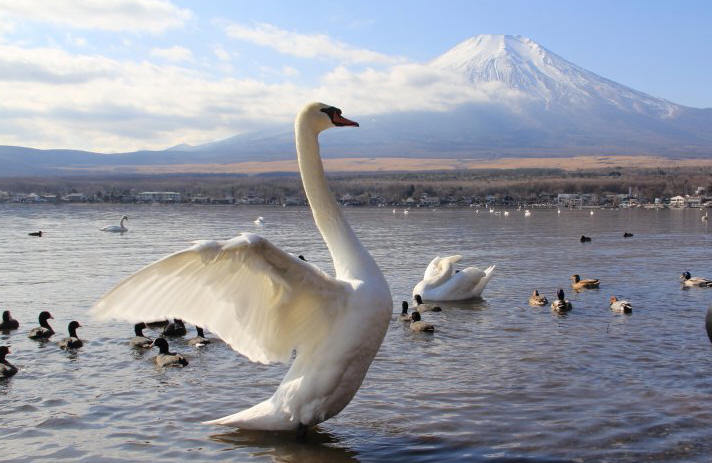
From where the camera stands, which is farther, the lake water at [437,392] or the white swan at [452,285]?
the white swan at [452,285]

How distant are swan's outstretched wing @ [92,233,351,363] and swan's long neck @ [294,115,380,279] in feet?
0.94

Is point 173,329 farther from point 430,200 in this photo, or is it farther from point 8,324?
point 430,200

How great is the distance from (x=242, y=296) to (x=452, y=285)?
12.0 meters

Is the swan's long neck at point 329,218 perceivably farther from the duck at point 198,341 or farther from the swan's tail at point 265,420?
the duck at point 198,341

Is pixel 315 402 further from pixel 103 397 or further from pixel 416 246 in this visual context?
pixel 416 246

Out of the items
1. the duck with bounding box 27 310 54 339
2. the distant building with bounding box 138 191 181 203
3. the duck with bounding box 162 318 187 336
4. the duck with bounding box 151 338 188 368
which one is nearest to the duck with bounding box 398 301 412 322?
the duck with bounding box 162 318 187 336

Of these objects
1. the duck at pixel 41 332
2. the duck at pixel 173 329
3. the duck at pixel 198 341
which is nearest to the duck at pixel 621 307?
the duck at pixel 198 341

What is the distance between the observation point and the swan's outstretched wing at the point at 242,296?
6656 millimetres

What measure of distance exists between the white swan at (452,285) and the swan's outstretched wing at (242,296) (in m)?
11.0

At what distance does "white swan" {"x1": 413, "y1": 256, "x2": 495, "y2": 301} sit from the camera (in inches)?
731

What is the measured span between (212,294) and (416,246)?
27348mm

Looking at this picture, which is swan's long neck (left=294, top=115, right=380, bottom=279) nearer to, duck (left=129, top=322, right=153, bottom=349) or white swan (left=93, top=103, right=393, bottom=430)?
white swan (left=93, top=103, right=393, bottom=430)

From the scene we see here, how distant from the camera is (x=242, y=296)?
7.10 m

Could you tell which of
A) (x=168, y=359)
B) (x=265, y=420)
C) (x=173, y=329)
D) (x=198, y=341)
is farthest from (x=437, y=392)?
(x=173, y=329)
